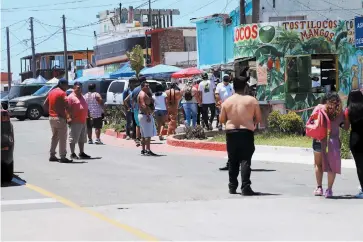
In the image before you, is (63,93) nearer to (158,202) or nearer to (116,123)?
(158,202)

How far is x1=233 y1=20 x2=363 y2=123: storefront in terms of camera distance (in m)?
22.5

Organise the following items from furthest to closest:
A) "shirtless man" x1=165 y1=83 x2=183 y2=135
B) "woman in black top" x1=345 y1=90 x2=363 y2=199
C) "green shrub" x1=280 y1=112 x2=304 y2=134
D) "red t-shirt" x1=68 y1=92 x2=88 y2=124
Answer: "shirtless man" x1=165 y1=83 x2=183 y2=135 → "green shrub" x1=280 y1=112 x2=304 y2=134 → "red t-shirt" x1=68 y1=92 x2=88 y2=124 → "woman in black top" x1=345 y1=90 x2=363 y2=199

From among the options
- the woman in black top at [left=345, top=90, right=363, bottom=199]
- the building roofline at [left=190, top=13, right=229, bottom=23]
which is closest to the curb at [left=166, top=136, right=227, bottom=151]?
the woman in black top at [left=345, top=90, right=363, bottom=199]

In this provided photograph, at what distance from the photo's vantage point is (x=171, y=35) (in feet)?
214

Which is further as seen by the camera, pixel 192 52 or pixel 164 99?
pixel 192 52

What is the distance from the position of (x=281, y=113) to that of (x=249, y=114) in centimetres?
1092

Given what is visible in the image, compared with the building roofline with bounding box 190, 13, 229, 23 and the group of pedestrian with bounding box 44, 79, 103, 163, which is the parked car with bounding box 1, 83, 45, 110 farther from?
the group of pedestrian with bounding box 44, 79, 103, 163

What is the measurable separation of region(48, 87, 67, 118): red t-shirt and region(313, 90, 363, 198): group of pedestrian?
655 centimetres

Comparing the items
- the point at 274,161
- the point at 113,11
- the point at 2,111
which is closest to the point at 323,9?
the point at 274,161

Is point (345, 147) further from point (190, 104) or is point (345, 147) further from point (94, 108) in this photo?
point (94, 108)

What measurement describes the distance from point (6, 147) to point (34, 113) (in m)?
27.1

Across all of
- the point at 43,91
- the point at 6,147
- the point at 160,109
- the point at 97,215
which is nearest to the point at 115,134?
the point at 160,109

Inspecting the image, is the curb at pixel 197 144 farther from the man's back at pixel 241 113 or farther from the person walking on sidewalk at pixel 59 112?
the man's back at pixel 241 113

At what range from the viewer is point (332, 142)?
1117cm
